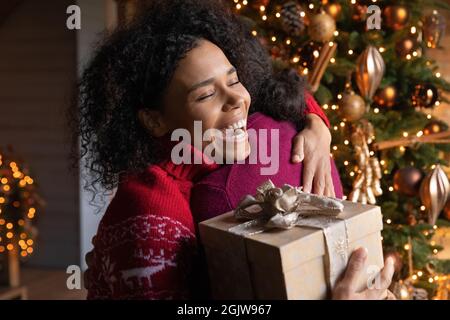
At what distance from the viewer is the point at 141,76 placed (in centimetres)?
107

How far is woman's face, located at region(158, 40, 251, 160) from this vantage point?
1012 millimetres

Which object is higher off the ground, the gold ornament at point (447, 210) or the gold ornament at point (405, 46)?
the gold ornament at point (405, 46)

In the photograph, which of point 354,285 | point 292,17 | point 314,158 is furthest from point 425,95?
point 354,285

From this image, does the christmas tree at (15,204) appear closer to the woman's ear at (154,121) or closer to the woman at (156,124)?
the woman at (156,124)

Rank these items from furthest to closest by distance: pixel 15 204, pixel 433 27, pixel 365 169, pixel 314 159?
pixel 15 204
pixel 433 27
pixel 365 169
pixel 314 159

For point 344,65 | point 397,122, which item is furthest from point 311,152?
point 397,122

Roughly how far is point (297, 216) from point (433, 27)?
2.10 m

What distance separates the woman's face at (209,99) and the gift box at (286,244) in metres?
0.14

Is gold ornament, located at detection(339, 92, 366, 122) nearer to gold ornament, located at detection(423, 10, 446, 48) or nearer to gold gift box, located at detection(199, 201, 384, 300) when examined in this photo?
gold ornament, located at detection(423, 10, 446, 48)

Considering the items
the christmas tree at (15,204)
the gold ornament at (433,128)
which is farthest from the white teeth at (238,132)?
the christmas tree at (15,204)

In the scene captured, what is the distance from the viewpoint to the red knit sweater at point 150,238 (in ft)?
3.06

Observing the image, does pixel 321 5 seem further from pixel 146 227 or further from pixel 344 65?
pixel 146 227

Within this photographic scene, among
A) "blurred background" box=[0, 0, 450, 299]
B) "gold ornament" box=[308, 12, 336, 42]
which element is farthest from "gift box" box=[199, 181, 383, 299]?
"gold ornament" box=[308, 12, 336, 42]

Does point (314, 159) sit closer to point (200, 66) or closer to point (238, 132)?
point (238, 132)
